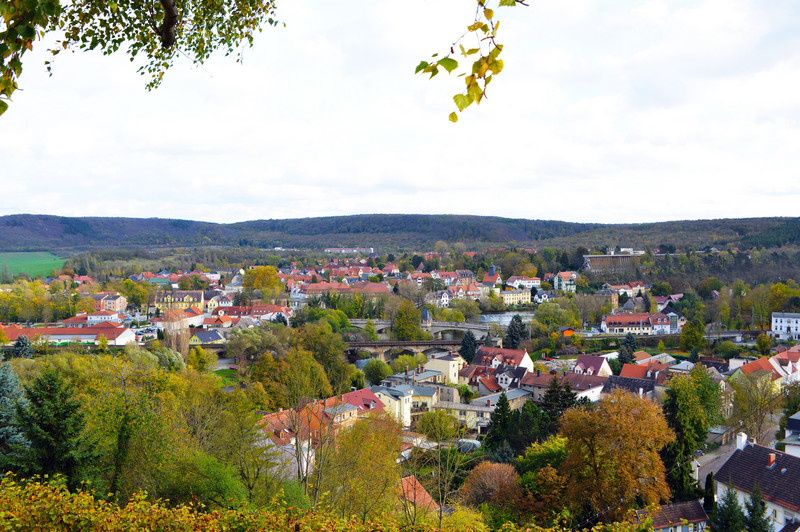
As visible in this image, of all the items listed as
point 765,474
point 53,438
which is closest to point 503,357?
point 765,474

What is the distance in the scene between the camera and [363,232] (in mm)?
162000

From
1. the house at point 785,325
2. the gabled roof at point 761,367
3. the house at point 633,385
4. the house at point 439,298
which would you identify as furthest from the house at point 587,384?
the house at point 439,298

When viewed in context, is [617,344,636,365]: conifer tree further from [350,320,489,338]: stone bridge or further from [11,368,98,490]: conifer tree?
[11,368,98,490]: conifer tree

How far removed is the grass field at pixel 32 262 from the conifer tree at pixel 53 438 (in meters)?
81.7

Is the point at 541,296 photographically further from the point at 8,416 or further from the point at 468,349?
the point at 8,416

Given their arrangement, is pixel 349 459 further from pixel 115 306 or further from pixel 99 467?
pixel 115 306

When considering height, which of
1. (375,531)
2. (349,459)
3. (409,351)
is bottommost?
(409,351)

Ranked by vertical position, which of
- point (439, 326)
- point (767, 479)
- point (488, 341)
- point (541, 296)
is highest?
point (767, 479)

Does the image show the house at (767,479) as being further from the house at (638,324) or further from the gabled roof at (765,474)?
the house at (638,324)

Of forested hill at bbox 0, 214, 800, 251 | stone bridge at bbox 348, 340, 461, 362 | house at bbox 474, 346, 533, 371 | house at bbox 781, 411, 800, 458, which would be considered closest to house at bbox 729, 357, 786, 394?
house at bbox 781, 411, 800, 458

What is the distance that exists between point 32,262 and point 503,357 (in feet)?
317

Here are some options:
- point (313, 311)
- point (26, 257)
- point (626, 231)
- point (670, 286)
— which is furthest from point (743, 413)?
point (26, 257)

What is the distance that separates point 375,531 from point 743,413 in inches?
880

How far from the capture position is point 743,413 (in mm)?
22094
